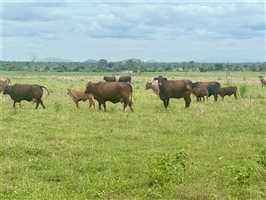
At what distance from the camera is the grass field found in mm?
8570

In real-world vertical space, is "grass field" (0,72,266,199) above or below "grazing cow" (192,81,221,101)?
below

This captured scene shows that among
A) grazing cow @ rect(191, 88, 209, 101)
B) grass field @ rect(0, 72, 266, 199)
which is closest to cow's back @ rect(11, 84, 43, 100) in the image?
grass field @ rect(0, 72, 266, 199)

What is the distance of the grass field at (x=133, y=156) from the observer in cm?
857

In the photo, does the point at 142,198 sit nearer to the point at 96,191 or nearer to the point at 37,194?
the point at 96,191

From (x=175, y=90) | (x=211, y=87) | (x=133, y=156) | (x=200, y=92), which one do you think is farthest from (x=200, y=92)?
(x=133, y=156)

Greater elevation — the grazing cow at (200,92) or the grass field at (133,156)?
the grazing cow at (200,92)

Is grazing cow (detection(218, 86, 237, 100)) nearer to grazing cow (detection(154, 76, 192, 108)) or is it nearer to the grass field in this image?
grazing cow (detection(154, 76, 192, 108))

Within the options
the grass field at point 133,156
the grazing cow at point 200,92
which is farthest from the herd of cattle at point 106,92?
the grazing cow at point 200,92

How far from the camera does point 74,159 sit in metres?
11.0

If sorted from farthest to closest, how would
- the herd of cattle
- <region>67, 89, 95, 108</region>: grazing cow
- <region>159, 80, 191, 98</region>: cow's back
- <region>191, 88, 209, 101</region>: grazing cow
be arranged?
<region>191, 88, 209, 101</region>: grazing cow, <region>67, 89, 95, 108</region>: grazing cow, <region>159, 80, 191, 98</region>: cow's back, the herd of cattle

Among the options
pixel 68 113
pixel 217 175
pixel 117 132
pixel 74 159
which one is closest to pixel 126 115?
pixel 68 113

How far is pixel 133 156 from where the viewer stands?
11289mm

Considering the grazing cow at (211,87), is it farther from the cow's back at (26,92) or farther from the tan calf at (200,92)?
the cow's back at (26,92)

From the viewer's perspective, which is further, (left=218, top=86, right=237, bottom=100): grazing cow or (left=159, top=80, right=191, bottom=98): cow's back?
(left=218, top=86, right=237, bottom=100): grazing cow
